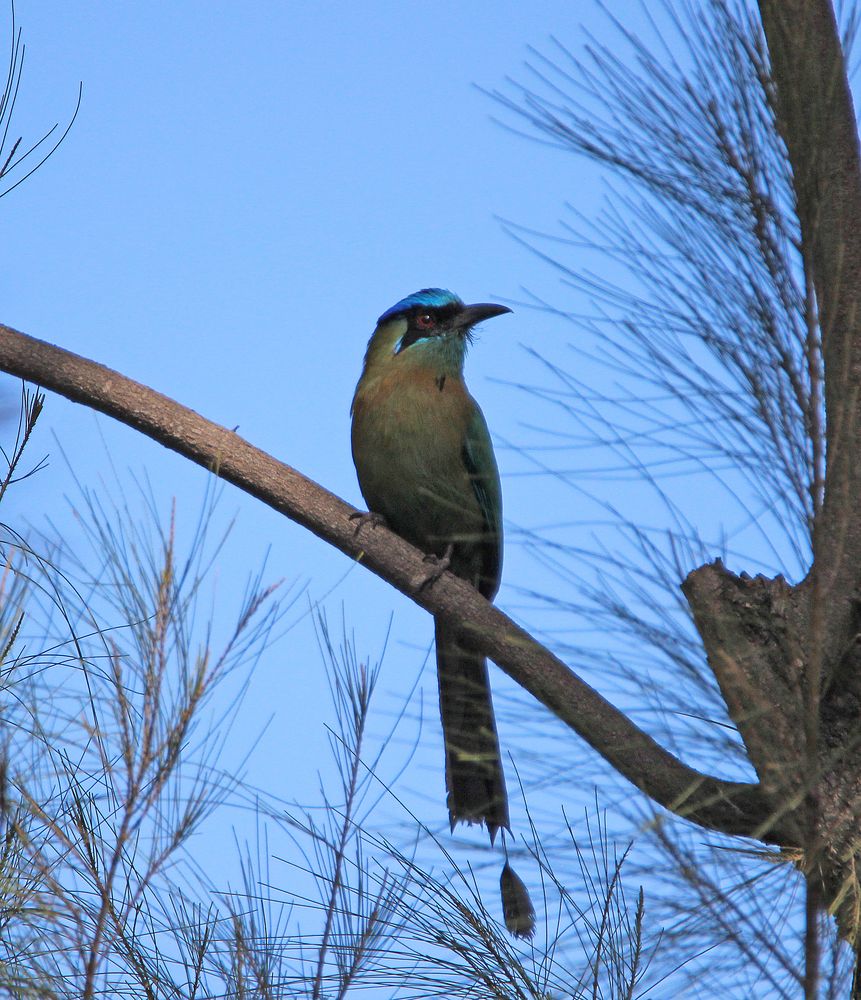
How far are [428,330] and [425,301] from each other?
19 centimetres

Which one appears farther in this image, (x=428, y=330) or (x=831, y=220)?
(x=428, y=330)

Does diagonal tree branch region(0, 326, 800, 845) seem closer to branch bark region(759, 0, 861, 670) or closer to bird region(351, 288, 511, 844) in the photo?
branch bark region(759, 0, 861, 670)

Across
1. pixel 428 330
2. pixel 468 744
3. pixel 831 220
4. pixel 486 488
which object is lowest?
pixel 468 744

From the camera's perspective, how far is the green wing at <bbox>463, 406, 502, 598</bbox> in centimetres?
559

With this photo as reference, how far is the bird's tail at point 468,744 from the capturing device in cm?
455

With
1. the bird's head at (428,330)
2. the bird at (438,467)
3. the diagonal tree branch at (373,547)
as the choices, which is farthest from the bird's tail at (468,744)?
the bird's head at (428,330)

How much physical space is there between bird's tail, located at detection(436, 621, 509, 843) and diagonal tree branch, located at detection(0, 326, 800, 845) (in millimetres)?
352

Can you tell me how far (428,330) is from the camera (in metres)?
6.00

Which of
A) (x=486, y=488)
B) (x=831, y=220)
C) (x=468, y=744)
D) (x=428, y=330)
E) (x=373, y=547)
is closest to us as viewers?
(x=831, y=220)

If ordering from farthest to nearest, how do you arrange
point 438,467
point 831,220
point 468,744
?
point 438,467, point 468,744, point 831,220

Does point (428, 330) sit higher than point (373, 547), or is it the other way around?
point (428, 330)

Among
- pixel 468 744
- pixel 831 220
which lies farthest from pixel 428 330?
pixel 831 220

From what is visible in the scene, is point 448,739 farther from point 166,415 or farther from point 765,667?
point 765,667

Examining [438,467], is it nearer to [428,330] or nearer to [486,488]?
[486,488]
